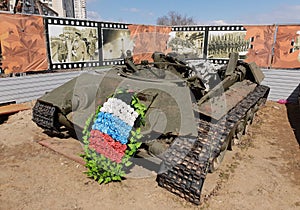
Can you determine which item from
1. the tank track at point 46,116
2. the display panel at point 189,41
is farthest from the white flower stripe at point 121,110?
the display panel at point 189,41

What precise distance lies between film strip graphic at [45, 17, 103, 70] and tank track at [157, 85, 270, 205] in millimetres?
7265

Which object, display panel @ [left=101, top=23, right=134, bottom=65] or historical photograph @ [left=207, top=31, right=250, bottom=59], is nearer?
display panel @ [left=101, top=23, right=134, bottom=65]

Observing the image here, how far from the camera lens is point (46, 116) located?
5730 millimetres

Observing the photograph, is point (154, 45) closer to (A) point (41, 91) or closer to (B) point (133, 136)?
(A) point (41, 91)

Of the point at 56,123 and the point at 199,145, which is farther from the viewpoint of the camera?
the point at 56,123

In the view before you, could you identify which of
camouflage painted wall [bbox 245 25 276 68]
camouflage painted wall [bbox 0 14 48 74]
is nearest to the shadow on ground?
camouflage painted wall [bbox 245 25 276 68]

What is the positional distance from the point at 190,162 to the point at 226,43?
9618mm

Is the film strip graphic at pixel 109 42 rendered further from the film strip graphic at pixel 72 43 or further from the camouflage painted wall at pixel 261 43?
the camouflage painted wall at pixel 261 43

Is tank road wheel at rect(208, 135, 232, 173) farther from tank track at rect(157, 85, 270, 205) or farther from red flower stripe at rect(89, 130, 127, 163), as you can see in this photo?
red flower stripe at rect(89, 130, 127, 163)

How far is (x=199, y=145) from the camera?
14.3 ft

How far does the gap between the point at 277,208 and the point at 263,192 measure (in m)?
0.44

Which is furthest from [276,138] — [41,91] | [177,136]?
[41,91]

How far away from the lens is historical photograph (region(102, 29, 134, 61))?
11.7 meters

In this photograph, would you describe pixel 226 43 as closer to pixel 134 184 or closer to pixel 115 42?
pixel 115 42
